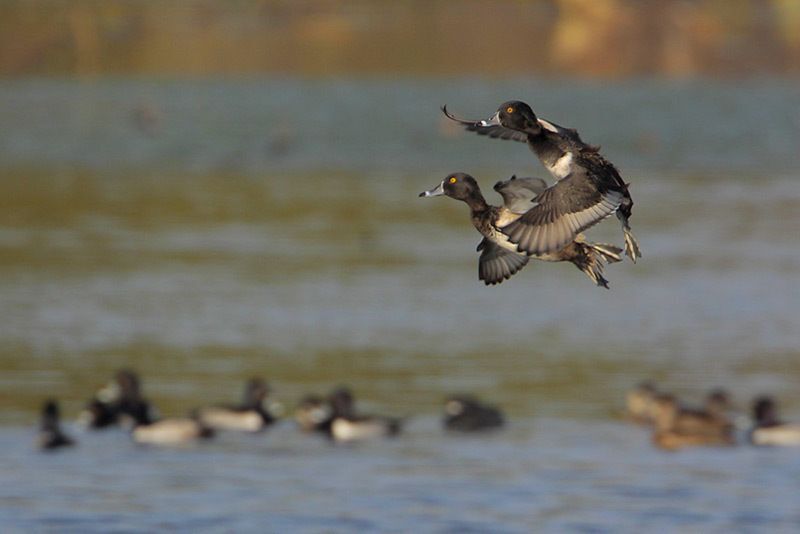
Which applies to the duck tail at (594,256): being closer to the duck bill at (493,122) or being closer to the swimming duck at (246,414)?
the duck bill at (493,122)

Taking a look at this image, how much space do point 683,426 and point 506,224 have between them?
14.4 metres

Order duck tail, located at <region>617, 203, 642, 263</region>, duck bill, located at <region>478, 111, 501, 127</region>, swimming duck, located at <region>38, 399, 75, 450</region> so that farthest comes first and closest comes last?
swimming duck, located at <region>38, 399, 75, 450</region> < duck tail, located at <region>617, 203, 642, 263</region> < duck bill, located at <region>478, 111, 501, 127</region>

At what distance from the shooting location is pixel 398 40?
369 ft

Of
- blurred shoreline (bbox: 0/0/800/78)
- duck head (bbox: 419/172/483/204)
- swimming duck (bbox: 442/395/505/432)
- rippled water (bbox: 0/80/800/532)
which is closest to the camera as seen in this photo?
duck head (bbox: 419/172/483/204)

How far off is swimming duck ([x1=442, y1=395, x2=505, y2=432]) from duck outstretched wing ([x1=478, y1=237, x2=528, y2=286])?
12996 millimetres

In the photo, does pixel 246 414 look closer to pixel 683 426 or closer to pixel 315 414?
pixel 315 414

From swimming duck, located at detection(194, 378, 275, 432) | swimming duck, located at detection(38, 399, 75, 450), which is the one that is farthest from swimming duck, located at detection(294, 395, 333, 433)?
swimming duck, located at detection(38, 399, 75, 450)

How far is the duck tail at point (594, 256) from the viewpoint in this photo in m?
9.55

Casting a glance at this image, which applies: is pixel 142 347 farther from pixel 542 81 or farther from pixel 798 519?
pixel 542 81

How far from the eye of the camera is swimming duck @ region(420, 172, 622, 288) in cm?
950

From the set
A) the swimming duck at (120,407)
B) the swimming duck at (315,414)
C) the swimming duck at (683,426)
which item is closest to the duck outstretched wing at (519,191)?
the swimming duck at (683,426)

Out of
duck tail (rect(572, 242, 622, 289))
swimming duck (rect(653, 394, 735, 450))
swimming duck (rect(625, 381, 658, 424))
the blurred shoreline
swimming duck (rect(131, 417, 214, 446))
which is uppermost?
the blurred shoreline

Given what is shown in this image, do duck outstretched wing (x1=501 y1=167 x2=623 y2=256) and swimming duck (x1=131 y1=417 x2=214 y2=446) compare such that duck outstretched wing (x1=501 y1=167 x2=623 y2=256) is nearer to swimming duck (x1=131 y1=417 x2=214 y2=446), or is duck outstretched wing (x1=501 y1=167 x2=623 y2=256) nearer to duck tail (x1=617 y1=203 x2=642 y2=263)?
duck tail (x1=617 y1=203 x2=642 y2=263)

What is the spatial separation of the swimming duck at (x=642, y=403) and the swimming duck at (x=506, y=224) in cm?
1389
